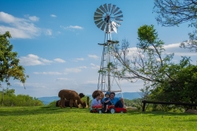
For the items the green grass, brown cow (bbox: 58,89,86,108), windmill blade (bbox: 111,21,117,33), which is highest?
windmill blade (bbox: 111,21,117,33)

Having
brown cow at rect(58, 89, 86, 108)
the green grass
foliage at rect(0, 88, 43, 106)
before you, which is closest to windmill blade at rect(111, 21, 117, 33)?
brown cow at rect(58, 89, 86, 108)

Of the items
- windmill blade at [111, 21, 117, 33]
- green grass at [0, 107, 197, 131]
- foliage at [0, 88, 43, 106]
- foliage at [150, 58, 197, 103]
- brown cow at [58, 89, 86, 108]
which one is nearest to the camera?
green grass at [0, 107, 197, 131]

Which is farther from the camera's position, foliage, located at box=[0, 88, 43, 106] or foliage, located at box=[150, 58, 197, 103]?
foliage, located at box=[0, 88, 43, 106]

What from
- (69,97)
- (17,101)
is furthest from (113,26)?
(17,101)

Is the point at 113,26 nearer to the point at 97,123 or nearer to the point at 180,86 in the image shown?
the point at 180,86

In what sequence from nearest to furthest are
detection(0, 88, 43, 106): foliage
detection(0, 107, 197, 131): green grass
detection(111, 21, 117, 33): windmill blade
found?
detection(0, 107, 197, 131): green grass, detection(111, 21, 117, 33): windmill blade, detection(0, 88, 43, 106): foliage

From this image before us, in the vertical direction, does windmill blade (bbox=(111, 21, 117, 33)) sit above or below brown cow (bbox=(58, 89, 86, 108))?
above

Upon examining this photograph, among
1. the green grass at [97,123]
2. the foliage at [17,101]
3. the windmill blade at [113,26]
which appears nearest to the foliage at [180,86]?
the green grass at [97,123]

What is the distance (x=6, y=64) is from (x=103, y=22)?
9.29 m

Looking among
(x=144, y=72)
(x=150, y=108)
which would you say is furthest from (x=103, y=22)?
(x=150, y=108)

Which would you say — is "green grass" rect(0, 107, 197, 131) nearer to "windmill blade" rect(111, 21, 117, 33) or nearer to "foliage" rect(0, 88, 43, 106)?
"windmill blade" rect(111, 21, 117, 33)

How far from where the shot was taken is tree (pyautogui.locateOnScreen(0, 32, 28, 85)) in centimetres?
2284

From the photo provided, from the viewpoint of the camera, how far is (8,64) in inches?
909

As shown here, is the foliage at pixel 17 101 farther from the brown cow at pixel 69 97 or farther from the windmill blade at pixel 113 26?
the windmill blade at pixel 113 26
